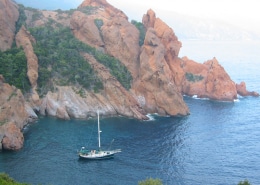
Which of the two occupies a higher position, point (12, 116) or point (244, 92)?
point (244, 92)

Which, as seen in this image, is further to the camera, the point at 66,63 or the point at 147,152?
the point at 66,63

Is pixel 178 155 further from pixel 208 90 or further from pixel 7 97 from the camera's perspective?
pixel 208 90

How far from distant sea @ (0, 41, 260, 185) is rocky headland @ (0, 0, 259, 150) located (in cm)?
419

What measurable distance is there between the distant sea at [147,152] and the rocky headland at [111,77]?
13.7 ft

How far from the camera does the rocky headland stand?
96.2 m

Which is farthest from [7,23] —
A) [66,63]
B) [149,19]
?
[149,19]

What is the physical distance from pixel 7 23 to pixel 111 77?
35.8 metres

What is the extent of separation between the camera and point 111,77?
105 m

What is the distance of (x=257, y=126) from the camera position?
315 ft

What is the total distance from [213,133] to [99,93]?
33.9 metres

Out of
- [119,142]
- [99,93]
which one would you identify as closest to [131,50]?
[99,93]

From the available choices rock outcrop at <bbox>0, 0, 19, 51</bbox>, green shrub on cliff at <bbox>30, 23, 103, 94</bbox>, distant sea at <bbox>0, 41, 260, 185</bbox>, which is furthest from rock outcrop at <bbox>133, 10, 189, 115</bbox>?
rock outcrop at <bbox>0, 0, 19, 51</bbox>

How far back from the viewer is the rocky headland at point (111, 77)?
96.2 m

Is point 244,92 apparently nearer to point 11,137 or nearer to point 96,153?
point 96,153
